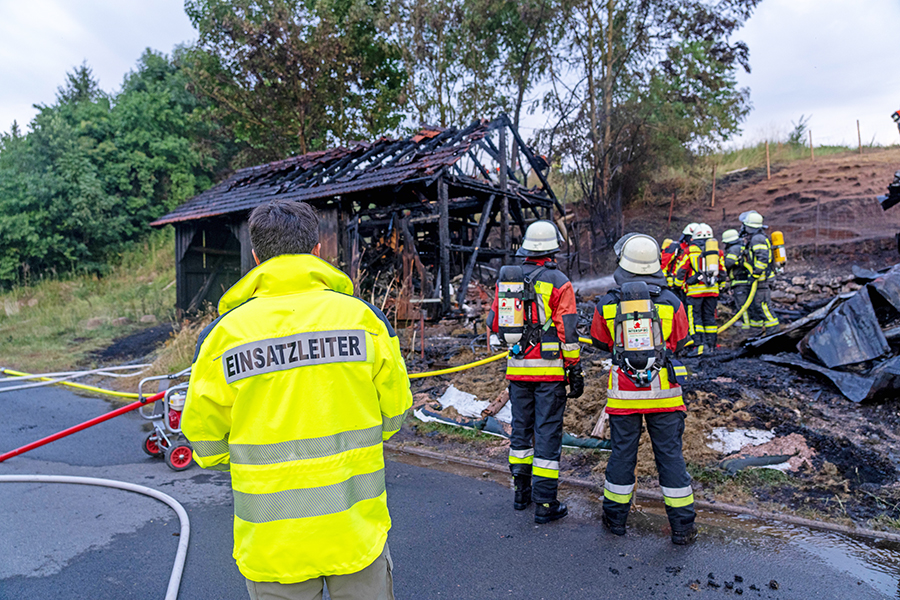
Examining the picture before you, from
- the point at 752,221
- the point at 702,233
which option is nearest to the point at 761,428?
the point at 702,233

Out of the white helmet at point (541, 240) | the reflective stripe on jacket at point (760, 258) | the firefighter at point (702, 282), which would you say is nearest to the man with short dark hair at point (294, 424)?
the white helmet at point (541, 240)

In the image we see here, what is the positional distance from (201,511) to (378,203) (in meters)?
9.09

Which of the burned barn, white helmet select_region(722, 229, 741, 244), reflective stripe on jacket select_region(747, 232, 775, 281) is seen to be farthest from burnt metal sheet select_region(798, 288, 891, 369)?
the burned barn

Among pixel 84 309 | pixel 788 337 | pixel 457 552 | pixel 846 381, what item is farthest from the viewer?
pixel 84 309

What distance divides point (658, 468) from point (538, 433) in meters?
0.85

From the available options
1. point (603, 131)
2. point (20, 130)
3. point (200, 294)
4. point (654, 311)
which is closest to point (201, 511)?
point (654, 311)

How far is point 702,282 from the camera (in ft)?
28.7

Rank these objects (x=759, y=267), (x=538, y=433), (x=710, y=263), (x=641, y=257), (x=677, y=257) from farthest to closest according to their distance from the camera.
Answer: (x=677, y=257)
(x=759, y=267)
(x=710, y=263)
(x=538, y=433)
(x=641, y=257)

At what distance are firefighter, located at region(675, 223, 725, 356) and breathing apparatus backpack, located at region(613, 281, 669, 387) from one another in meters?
5.52

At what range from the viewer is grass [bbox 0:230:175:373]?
1325 centimetres

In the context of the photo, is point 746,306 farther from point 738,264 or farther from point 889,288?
point 889,288

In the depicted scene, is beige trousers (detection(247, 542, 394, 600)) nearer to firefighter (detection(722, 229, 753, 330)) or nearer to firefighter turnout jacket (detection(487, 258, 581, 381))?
firefighter turnout jacket (detection(487, 258, 581, 381))

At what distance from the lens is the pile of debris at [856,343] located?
5621 millimetres

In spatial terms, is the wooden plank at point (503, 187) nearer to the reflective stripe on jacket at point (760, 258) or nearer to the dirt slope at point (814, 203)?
the reflective stripe on jacket at point (760, 258)
